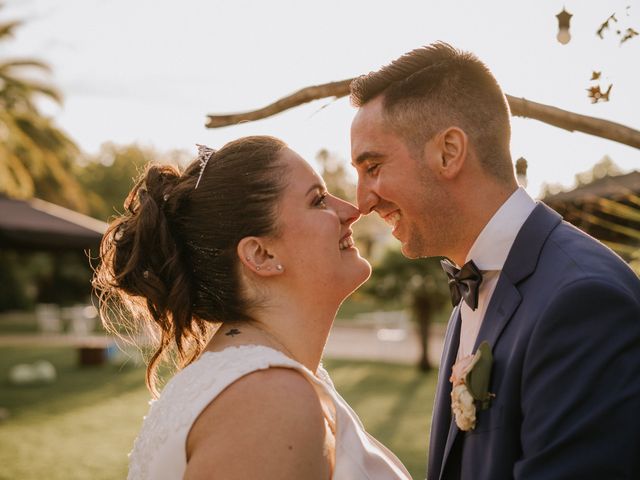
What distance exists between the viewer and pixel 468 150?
103 inches

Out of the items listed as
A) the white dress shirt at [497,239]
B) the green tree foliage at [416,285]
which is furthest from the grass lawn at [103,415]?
the white dress shirt at [497,239]

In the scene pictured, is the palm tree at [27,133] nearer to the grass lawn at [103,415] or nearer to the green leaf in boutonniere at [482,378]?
the grass lawn at [103,415]

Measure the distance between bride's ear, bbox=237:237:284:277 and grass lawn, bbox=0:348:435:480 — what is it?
215 inches

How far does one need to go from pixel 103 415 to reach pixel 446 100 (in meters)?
10.0

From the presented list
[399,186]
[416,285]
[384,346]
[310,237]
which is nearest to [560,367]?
[399,186]

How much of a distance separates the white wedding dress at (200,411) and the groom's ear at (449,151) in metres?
0.89

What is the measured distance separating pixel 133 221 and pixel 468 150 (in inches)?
53.4

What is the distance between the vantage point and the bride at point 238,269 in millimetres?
2522

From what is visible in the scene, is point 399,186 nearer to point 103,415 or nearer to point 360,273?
point 360,273

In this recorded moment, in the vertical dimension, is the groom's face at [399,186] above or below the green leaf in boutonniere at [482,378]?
above

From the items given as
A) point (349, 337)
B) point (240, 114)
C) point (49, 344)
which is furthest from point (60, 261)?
point (240, 114)

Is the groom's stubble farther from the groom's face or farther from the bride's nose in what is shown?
the bride's nose

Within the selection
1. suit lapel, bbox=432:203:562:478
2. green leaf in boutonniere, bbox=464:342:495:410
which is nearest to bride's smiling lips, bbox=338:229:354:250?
suit lapel, bbox=432:203:562:478

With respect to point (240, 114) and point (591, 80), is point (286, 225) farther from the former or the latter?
point (591, 80)
